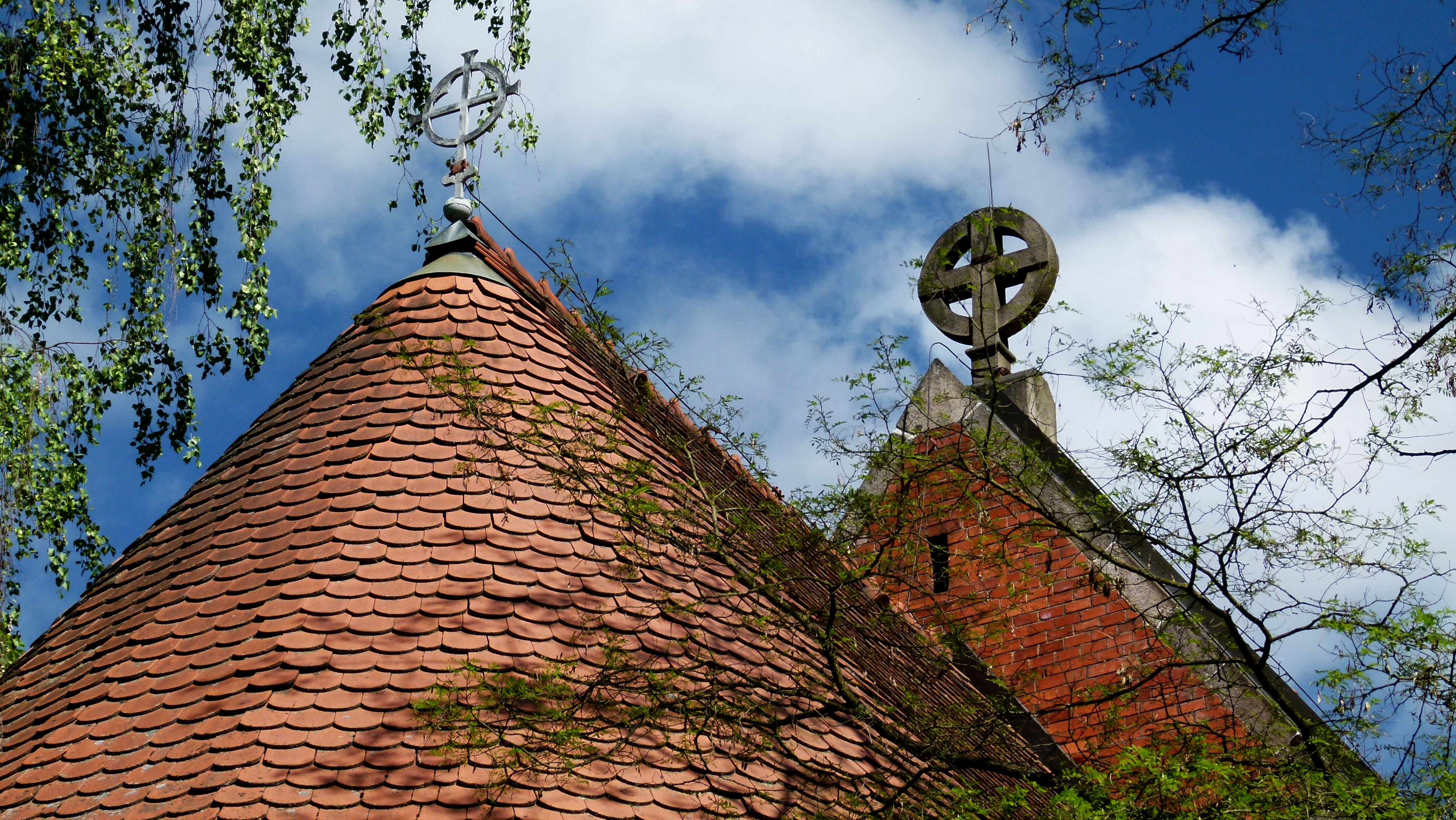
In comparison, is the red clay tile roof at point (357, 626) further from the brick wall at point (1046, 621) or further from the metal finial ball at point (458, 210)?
the brick wall at point (1046, 621)

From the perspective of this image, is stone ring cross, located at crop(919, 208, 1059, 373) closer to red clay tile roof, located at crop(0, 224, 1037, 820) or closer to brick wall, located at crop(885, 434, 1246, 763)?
brick wall, located at crop(885, 434, 1246, 763)

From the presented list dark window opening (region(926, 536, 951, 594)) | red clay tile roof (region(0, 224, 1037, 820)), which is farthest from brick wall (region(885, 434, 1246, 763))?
red clay tile roof (region(0, 224, 1037, 820))

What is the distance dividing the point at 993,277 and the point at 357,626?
244 inches

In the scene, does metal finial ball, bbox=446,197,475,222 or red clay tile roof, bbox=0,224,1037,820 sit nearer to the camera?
red clay tile roof, bbox=0,224,1037,820

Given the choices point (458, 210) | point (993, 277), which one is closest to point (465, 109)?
point (458, 210)

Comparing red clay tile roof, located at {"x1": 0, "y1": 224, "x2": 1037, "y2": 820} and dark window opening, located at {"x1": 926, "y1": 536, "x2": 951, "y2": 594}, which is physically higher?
dark window opening, located at {"x1": 926, "y1": 536, "x2": 951, "y2": 594}

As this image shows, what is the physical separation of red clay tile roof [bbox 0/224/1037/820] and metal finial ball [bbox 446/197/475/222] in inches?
20.7

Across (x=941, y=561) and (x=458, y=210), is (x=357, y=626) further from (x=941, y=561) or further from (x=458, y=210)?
(x=941, y=561)

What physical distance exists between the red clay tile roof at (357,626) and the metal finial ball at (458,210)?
0.53m

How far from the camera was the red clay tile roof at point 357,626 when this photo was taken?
4.43 metres

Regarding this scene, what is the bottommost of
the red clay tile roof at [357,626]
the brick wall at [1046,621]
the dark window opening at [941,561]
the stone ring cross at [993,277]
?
the red clay tile roof at [357,626]

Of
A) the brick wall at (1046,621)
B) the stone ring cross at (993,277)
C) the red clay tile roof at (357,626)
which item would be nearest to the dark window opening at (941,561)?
the brick wall at (1046,621)

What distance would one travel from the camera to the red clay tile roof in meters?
4.43

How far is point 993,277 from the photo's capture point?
9773 millimetres
